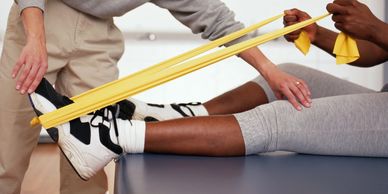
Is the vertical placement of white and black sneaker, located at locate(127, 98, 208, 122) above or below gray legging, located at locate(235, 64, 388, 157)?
below

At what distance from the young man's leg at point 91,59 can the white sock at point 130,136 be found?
1.50 ft

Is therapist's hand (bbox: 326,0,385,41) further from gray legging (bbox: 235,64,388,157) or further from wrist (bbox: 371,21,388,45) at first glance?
gray legging (bbox: 235,64,388,157)

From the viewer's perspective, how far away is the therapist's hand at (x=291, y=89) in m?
1.24

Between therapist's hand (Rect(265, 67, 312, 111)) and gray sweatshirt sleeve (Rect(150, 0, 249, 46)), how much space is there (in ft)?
0.76

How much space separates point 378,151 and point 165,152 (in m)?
0.49

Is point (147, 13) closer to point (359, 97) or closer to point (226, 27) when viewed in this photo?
point (226, 27)

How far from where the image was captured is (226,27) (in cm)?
151

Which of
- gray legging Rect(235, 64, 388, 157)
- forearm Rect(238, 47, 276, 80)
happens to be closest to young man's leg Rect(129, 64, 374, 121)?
forearm Rect(238, 47, 276, 80)

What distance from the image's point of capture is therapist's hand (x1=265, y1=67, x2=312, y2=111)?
124 cm

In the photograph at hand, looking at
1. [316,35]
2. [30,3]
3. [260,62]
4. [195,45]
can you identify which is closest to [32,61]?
[30,3]

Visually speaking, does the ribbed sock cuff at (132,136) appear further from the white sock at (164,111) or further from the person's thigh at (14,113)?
the person's thigh at (14,113)

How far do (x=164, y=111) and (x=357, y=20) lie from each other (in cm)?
56

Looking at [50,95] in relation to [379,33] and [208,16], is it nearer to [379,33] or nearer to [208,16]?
[208,16]

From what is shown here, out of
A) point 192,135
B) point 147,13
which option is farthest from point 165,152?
point 147,13
